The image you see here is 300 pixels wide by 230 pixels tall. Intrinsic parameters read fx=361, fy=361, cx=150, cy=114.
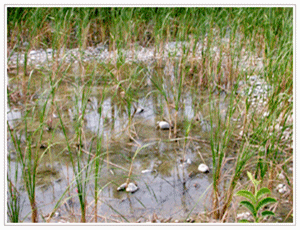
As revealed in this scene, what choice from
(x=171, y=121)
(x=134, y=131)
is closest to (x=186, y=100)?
(x=171, y=121)

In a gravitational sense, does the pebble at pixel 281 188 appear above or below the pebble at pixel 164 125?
below

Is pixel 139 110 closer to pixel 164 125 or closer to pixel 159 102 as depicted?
pixel 159 102

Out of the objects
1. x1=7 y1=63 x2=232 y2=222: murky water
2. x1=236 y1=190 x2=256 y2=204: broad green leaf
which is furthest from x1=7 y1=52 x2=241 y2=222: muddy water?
x1=236 y1=190 x2=256 y2=204: broad green leaf

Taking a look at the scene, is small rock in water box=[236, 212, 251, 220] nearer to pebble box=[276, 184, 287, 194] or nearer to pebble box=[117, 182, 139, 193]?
pebble box=[276, 184, 287, 194]

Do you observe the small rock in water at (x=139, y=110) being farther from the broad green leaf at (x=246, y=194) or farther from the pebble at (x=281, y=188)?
the broad green leaf at (x=246, y=194)

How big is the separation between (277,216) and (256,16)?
286cm

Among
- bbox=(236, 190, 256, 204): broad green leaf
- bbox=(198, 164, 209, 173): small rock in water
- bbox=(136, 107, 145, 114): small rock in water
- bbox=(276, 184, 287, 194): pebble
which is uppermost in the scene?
bbox=(136, 107, 145, 114): small rock in water

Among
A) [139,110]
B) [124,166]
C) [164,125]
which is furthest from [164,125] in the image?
[124,166]

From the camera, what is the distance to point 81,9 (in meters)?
4.80

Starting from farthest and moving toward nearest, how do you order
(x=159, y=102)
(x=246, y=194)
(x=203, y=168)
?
1. (x=159, y=102)
2. (x=203, y=168)
3. (x=246, y=194)

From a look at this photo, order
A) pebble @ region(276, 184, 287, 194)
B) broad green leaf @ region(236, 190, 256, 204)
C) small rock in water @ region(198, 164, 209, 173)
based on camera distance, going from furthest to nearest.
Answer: small rock in water @ region(198, 164, 209, 173) < pebble @ region(276, 184, 287, 194) < broad green leaf @ region(236, 190, 256, 204)

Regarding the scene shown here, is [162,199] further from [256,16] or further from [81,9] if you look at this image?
[81,9]

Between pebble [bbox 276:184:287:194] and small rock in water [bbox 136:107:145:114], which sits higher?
small rock in water [bbox 136:107:145:114]

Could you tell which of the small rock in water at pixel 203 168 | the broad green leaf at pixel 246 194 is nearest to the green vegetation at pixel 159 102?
the broad green leaf at pixel 246 194
